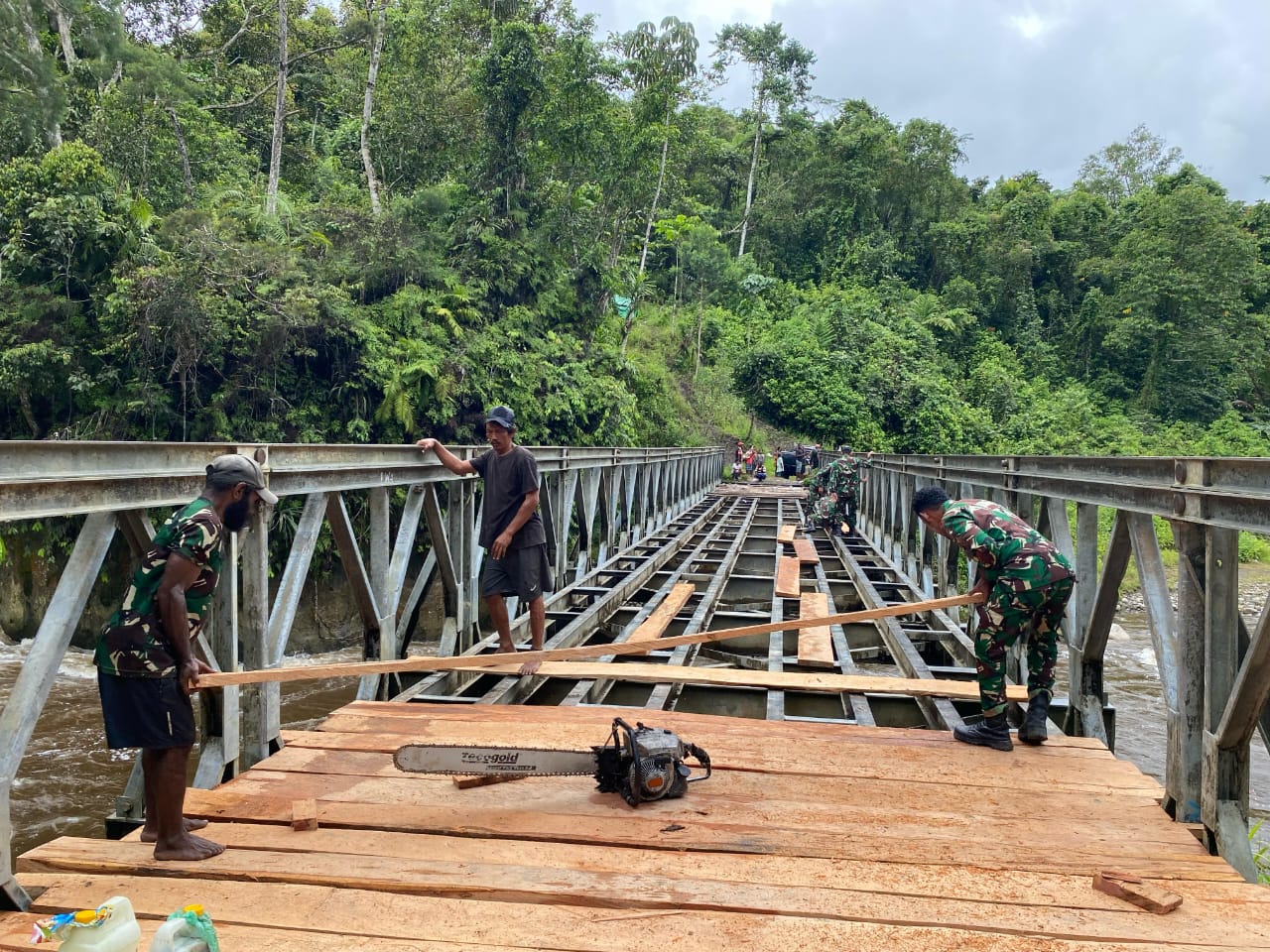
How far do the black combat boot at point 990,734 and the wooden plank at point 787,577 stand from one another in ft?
12.2

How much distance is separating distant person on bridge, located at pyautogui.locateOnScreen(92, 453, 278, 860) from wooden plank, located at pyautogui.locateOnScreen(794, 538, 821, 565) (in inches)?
290

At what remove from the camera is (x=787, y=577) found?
7828mm

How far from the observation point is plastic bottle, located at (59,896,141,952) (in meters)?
1.57

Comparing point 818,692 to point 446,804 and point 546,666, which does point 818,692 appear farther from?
point 446,804

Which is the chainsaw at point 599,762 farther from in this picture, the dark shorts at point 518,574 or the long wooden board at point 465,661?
the dark shorts at point 518,574

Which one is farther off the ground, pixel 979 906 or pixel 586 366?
pixel 586 366

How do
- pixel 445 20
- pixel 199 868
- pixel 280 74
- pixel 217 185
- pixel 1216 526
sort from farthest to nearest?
pixel 445 20
pixel 280 74
pixel 217 185
pixel 1216 526
pixel 199 868

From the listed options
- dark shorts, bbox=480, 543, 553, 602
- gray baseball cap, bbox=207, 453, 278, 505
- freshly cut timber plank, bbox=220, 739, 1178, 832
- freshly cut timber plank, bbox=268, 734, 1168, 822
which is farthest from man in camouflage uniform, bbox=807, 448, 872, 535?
gray baseball cap, bbox=207, 453, 278, 505

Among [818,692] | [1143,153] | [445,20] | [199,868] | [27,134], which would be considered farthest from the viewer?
[1143,153]

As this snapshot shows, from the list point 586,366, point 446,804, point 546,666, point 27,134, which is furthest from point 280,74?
point 446,804

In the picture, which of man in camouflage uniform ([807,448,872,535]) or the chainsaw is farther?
man in camouflage uniform ([807,448,872,535])

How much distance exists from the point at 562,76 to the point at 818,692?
16.0 metres

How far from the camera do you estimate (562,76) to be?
16.7 metres

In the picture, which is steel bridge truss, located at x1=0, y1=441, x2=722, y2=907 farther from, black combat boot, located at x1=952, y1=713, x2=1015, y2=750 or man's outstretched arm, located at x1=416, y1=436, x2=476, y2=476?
black combat boot, located at x1=952, y1=713, x2=1015, y2=750
